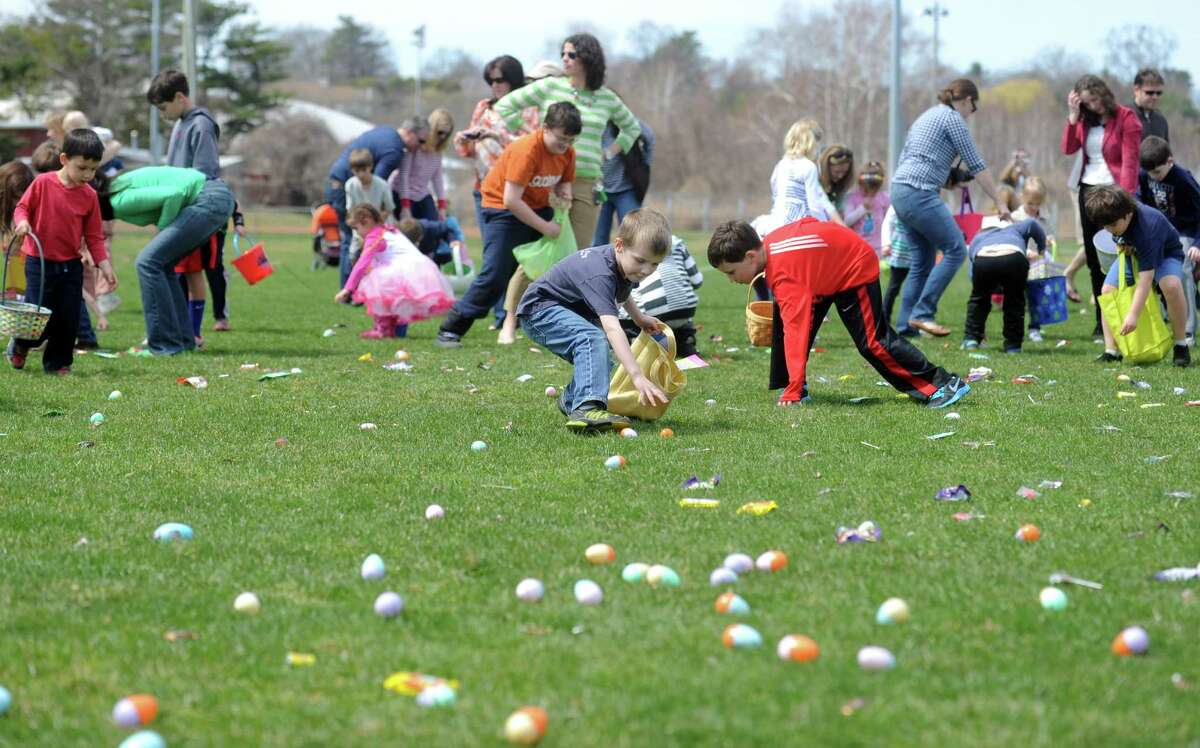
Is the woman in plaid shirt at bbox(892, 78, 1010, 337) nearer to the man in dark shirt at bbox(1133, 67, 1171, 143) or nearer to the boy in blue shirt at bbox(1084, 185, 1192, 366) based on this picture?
the man in dark shirt at bbox(1133, 67, 1171, 143)

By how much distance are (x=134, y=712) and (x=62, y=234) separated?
6090mm

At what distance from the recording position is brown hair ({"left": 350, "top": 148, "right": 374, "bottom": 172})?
1238 centimetres

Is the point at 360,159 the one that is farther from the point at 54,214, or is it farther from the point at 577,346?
the point at 577,346

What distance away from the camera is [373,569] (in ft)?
12.9

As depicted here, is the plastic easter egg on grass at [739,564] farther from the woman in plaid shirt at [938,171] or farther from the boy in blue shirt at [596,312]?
the woman in plaid shirt at [938,171]

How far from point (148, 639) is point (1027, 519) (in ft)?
9.32

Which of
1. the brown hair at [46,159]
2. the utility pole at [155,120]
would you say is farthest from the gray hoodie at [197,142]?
the utility pole at [155,120]

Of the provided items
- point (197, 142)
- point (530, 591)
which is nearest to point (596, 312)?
point (530, 591)

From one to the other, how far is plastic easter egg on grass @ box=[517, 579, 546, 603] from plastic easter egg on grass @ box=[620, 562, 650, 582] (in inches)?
10.3

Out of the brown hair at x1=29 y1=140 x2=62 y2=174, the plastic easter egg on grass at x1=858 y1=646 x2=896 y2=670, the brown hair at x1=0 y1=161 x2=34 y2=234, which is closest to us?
the plastic easter egg on grass at x1=858 y1=646 x2=896 y2=670

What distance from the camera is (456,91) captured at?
104 meters

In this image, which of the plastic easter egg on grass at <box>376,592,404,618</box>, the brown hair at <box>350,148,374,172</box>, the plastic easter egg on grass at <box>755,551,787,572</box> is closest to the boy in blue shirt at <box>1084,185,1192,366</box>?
the plastic easter egg on grass at <box>755,551,787,572</box>

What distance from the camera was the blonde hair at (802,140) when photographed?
1012 centimetres

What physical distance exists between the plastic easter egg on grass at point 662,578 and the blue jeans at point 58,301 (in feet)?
18.8
